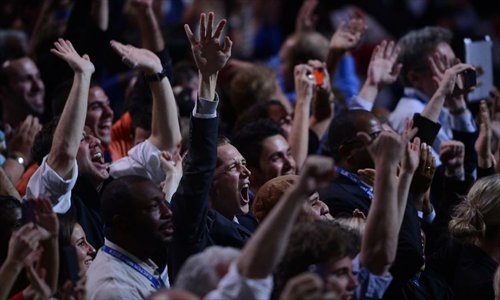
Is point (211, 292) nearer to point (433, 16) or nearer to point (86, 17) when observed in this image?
point (86, 17)

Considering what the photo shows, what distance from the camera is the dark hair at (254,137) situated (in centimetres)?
620

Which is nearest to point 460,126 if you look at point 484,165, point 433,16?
point 484,165

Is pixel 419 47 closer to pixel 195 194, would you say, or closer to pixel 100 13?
pixel 100 13

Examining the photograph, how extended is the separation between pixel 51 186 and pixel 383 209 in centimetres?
150

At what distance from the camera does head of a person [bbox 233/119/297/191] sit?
616 centimetres

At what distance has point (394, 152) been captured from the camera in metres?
4.19

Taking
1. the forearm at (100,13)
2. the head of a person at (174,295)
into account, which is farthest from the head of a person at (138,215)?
the forearm at (100,13)

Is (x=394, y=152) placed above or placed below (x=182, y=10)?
above

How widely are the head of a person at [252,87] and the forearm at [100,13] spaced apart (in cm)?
91

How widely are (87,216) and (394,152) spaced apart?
1.79 metres

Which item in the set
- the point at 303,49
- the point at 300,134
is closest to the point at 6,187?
the point at 300,134

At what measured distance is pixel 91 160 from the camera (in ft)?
18.2

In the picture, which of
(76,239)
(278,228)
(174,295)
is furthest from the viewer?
(76,239)

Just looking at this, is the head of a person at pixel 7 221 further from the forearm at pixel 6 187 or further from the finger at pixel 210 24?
the finger at pixel 210 24
